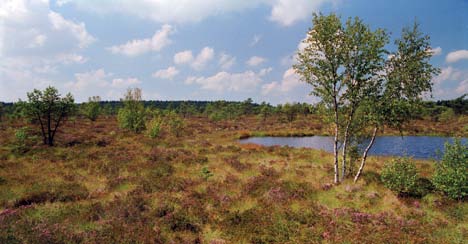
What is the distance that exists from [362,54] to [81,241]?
18596mm

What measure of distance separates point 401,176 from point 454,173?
2.71m

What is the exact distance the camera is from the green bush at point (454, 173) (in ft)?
44.0

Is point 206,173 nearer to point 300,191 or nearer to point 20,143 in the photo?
point 300,191

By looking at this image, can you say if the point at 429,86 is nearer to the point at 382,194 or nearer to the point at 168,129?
the point at 382,194

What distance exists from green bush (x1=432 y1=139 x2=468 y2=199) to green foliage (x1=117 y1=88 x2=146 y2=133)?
140ft

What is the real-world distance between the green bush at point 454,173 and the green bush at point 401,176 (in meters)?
1.30

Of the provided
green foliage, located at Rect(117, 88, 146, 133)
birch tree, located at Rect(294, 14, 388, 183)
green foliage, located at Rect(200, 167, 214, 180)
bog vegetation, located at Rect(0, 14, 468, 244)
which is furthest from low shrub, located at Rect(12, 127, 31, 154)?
birch tree, located at Rect(294, 14, 388, 183)

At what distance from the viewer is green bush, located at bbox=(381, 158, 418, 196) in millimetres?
14383

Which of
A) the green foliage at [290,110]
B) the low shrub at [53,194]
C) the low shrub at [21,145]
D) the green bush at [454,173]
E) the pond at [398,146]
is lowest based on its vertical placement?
the pond at [398,146]

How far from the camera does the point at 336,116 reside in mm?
16703

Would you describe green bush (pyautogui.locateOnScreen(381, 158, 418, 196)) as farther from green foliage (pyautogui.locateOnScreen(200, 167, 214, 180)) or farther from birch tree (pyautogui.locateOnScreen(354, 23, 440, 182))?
green foliage (pyautogui.locateOnScreen(200, 167, 214, 180))

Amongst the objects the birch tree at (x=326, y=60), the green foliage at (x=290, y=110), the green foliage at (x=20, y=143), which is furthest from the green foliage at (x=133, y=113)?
the green foliage at (x=290, y=110)

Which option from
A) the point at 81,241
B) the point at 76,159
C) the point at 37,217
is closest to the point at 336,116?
the point at 81,241

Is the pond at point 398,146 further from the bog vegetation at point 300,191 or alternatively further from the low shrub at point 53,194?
the low shrub at point 53,194
